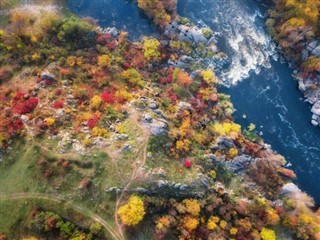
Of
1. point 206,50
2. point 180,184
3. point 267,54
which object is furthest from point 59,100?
point 267,54

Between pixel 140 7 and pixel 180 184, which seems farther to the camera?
pixel 140 7

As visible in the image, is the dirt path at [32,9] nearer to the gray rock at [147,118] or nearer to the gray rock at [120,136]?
the gray rock at [147,118]

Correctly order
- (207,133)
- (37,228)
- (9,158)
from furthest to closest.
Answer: (207,133) < (9,158) < (37,228)

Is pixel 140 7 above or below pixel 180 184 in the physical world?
above

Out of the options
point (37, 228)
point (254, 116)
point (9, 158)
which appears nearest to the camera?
point (37, 228)

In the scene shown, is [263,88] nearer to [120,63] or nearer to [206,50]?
[206,50]

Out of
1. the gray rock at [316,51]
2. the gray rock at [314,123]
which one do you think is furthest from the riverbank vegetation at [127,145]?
the gray rock at [316,51]

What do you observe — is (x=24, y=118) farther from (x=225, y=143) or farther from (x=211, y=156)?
(x=225, y=143)

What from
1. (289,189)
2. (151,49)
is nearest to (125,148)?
(151,49)
